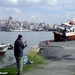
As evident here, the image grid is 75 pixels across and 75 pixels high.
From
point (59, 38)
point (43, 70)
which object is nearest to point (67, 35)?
point (59, 38)

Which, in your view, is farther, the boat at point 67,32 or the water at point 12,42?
the boat at point 67,32

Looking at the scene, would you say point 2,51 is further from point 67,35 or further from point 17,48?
point 17,48

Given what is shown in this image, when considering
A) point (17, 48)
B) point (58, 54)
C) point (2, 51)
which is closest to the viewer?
point (17, 48)

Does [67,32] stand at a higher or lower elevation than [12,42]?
higher

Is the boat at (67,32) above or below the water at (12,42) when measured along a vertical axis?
above

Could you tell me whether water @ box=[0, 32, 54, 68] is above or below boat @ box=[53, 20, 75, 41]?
below

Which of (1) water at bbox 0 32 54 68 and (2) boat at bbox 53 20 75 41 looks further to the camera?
(2) boat at bbox 53 20 75 41

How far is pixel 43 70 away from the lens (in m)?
14.5

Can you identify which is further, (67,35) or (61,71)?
(67,35)

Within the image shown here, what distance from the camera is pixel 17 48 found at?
41.6ft

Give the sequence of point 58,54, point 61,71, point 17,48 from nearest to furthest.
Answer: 1. point 17,48
2. point 61,71
3. point 58,54

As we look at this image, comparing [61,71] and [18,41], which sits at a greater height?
[18,41]

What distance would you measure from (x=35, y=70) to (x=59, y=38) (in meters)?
29.5

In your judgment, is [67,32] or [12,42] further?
[12,42]
